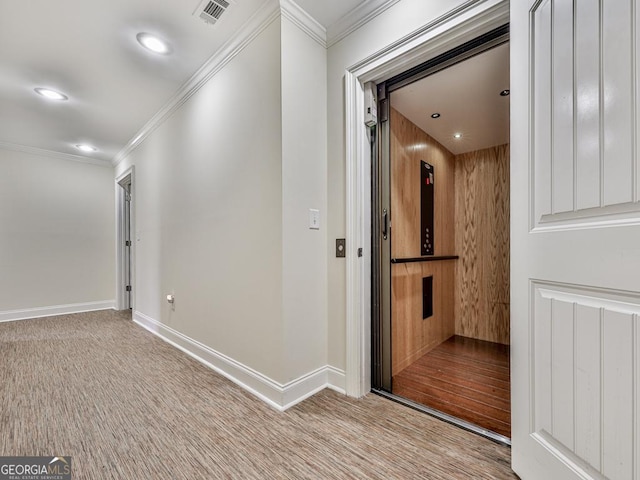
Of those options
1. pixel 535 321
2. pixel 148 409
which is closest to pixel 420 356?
pixel 535 321

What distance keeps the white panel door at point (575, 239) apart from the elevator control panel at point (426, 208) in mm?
1485

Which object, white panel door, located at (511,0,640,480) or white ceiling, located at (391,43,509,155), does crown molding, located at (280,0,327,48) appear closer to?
white ceiling, located at (391,43,509,155)

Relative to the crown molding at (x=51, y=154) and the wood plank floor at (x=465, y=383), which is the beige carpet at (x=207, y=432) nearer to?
the wood plank floor at (x=465, y=383)

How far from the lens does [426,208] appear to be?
2732 millimetres

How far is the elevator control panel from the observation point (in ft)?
8.70

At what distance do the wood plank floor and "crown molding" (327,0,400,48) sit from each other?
7.72 ft

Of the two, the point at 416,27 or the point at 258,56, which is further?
the point at 258,56

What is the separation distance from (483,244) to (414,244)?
114 cm

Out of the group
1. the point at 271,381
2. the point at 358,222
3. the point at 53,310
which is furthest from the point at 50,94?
the point at 271,381

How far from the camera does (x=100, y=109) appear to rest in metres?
3.06

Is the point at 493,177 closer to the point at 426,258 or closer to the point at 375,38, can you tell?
the point at 426,258

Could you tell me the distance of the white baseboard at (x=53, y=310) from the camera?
154 inches

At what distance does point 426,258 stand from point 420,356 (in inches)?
34.6

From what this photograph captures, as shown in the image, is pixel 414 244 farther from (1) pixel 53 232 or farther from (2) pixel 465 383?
(1) pixel 53 232
